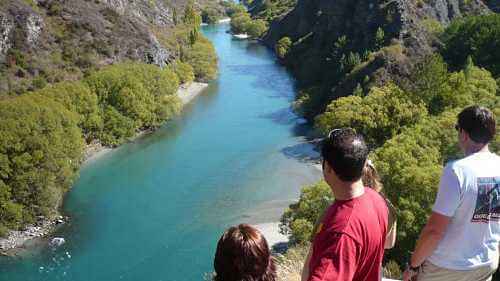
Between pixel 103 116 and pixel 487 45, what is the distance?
40.1m

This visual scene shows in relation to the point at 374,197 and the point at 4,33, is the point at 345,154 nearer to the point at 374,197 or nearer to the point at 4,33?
the point at 374,197

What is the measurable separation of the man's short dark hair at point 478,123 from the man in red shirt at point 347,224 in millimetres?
1658

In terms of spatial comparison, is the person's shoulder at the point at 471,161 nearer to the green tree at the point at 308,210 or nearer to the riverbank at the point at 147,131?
the green tree at the point at 308,210

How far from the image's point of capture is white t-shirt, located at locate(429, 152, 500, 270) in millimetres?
5891

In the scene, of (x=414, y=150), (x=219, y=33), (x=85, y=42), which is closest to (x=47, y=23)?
(x=85, y=42)

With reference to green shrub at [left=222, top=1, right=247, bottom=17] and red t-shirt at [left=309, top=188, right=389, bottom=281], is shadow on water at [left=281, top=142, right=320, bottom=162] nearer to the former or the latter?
red t-shirt at [left=309, top=188, right=389, bottom=281]

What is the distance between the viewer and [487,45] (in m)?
57.5

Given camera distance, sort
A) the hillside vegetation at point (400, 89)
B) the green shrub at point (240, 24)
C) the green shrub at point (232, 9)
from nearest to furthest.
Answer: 1. the hillside vegetation at point (400, 89)
2. the green shrub at point (240, 24)
3. the green shrub at point (232, 9)

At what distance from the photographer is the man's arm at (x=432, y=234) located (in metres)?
5.96

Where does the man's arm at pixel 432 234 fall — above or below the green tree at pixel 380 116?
above

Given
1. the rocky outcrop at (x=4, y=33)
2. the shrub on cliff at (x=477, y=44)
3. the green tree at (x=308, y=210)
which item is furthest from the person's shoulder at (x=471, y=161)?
the rocky outcrop at (x=4, y=33)

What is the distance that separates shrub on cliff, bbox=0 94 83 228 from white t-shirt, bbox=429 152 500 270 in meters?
33.1

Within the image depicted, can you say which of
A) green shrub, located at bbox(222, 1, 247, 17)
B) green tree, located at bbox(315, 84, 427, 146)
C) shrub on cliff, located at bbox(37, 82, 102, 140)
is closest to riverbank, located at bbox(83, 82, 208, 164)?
shrub on cliff, located at bbox(37, 82, 102, 140)

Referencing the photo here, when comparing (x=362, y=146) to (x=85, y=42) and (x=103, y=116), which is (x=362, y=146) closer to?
(x=103, y=116)
